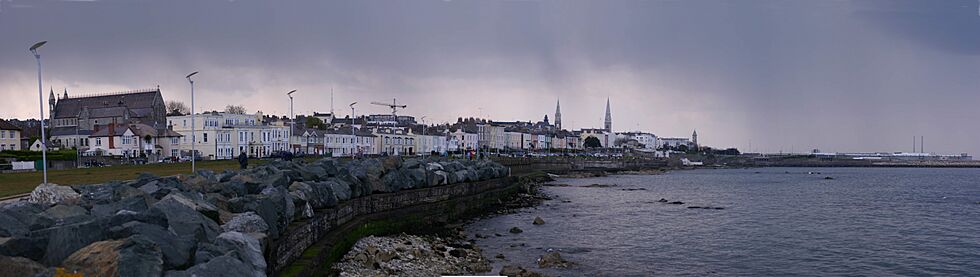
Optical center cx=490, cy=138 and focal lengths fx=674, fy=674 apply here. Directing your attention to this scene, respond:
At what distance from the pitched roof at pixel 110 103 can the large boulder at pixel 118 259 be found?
92827 mm

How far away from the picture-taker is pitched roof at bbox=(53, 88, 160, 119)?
89.9 meters

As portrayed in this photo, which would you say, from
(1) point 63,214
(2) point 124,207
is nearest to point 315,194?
(2) point 124,207

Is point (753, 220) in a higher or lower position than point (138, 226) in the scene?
lower

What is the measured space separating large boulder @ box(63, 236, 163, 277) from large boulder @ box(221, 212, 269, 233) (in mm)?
2710

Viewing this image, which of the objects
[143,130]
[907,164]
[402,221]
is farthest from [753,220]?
[907,164]

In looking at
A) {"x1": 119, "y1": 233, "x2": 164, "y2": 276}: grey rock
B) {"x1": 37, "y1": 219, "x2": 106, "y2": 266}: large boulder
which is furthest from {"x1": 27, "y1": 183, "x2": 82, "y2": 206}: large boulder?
{"x1": 119, "y1": 233, "x2": 164, "y2": 276}: grey rock

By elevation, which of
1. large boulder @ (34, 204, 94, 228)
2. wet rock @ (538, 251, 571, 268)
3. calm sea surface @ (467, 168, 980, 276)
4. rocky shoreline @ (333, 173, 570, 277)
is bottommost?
calm sea surface @ (467, 168, 980, 276)

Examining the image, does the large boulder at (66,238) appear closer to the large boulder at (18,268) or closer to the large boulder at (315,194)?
the large boulder at (18,268)

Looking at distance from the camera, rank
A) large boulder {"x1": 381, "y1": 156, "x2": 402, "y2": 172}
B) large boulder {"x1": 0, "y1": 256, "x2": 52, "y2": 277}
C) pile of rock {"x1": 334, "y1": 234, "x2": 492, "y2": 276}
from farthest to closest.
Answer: large boulder {"x1": 381, "y1": 156, "x2": 402, "y2": 172} < pile of rock {"x1": 334, "y1": 234, "x2": 492, "y2": 276} < large boulder {"x1": 0, "y1": 256, "x2": 52, "y2": 277}

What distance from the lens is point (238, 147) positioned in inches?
2645

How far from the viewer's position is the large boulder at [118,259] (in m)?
5.54

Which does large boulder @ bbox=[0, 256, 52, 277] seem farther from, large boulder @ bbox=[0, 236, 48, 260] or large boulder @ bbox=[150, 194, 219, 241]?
large boulder @ bbox=[150, 194, 219, 241]

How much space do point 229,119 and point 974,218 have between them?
206ft

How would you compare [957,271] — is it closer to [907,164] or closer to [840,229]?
[840,229]
